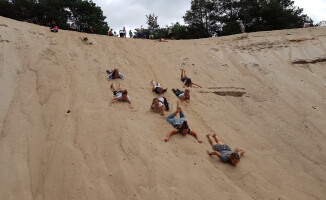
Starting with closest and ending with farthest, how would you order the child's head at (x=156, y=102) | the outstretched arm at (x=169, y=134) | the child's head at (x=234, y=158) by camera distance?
1. the child's head at (x=234, y=158)
2. the outstretched arm at (x=169, y=134)
3. the child's head at (x=156, y=102)

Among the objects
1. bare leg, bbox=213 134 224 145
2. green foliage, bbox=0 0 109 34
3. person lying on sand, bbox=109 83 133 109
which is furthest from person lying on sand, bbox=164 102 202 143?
green foliage, bbox=0 0 109 34

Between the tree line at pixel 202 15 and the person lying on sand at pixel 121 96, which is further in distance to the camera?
the tree line at pixel 202 15

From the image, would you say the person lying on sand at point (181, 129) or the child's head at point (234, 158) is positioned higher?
the person lying on sand at point (181, 129)

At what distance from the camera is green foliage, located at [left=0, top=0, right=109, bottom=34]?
18.6 metres

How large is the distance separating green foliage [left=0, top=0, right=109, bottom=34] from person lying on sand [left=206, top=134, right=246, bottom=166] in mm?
17481

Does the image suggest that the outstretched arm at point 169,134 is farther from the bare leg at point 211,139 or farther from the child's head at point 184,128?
the bare leg at point 211,139

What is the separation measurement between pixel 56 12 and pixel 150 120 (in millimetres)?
18385

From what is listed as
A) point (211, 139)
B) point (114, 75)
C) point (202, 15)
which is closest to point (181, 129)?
point (211, 139)

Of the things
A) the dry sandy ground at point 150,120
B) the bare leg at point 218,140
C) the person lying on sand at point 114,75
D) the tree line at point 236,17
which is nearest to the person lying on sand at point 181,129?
the dry sandy ground at point 150,120

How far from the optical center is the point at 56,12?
19531 millimetres

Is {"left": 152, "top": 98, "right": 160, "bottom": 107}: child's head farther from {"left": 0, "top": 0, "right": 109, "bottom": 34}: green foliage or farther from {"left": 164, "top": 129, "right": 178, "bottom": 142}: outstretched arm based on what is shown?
{"left": 0, "top": 0, "right": 109, "bottom": 34}: green foliage

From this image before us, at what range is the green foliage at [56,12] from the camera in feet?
60.9

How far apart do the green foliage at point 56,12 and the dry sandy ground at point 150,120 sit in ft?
35.1

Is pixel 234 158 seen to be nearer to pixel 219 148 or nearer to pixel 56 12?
pixel 219 148
